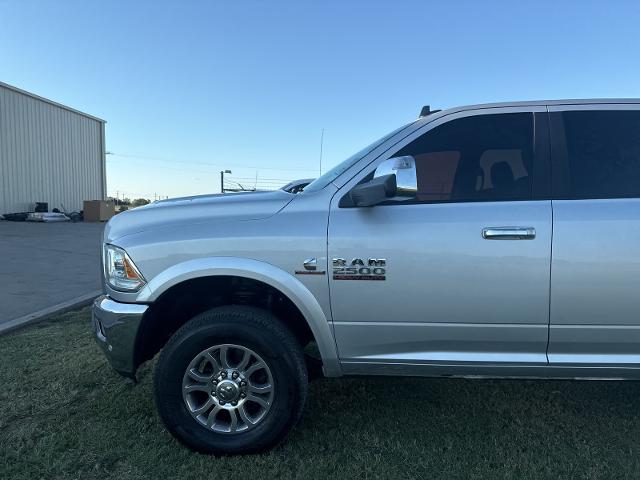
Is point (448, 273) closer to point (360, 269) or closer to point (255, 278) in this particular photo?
point (360, 269)

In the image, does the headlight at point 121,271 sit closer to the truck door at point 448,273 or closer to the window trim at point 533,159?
the truck door at point 448,273

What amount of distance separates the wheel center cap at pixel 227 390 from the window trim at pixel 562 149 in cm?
203

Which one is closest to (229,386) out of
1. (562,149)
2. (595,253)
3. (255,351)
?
(255,351)

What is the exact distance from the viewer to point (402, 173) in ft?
8.13

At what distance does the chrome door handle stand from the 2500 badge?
56 centimetres

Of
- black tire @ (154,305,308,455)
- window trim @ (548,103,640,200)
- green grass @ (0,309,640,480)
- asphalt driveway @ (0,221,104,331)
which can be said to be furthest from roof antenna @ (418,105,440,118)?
asphalt driveway @ (0,221,104,331)

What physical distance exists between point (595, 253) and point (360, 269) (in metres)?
1.20

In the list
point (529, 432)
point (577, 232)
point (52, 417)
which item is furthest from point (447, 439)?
point (52, 417)

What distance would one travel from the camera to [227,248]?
2627 mm

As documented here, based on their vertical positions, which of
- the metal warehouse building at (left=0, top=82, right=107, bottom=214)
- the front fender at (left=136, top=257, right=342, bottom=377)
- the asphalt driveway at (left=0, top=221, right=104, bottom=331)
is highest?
the metal warehouse building at (left=0, top=82, right=107, bottom=214)

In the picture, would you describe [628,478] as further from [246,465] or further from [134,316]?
[134,316]

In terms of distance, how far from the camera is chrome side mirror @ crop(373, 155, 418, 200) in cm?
247

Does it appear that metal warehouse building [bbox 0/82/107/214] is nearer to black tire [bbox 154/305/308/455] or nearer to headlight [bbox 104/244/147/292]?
headlight [bbox 104/244/147/292]

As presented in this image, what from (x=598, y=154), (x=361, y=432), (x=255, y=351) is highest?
(x=598, y=154)
